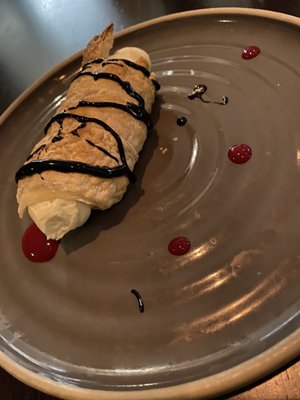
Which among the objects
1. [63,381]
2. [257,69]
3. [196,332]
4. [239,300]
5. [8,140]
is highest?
[257,69]

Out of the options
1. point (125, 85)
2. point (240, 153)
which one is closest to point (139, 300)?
point (240, 153)

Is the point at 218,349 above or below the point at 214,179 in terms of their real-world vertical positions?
below

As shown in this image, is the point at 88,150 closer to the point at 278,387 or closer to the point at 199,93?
the point at 199,93

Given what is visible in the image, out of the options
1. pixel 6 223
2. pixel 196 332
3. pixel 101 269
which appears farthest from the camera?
pixel 6 223

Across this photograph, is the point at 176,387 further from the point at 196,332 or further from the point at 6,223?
the point at 6,223

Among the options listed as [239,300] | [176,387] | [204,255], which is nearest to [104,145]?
[204,255]

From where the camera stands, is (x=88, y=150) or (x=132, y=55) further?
(x=132, y=55)
